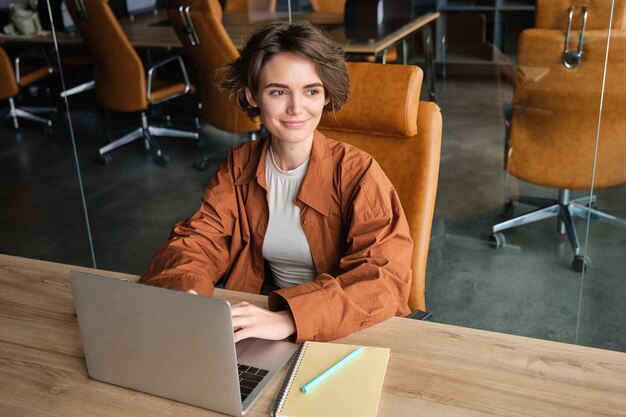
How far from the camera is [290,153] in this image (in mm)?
1783

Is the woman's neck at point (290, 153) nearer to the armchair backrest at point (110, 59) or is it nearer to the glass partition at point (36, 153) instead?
the armchair backrest at point (110, 59)

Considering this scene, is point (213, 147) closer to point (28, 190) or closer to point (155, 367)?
point (28, 190)

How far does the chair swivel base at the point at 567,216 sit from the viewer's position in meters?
2.49

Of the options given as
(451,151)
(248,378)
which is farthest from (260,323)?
Answer: (451,151)

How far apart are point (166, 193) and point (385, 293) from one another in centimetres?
192

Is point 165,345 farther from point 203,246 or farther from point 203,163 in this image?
point 203,163

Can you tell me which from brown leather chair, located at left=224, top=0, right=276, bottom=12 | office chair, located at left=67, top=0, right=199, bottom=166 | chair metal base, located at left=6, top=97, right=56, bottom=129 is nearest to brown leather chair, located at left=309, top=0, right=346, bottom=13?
brown leather chair, located at left=224, top=0, right=276, bottom=12

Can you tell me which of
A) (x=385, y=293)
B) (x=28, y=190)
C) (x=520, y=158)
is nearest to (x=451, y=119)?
(x=520, y=158)

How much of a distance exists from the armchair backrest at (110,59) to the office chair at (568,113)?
5.18ft

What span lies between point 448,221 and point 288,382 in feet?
5.42

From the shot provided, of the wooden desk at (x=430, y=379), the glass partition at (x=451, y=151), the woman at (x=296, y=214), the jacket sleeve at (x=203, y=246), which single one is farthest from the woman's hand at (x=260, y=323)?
the glass partition at (x=451, y=151)

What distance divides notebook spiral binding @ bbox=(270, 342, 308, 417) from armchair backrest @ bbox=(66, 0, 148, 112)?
2.03 metres

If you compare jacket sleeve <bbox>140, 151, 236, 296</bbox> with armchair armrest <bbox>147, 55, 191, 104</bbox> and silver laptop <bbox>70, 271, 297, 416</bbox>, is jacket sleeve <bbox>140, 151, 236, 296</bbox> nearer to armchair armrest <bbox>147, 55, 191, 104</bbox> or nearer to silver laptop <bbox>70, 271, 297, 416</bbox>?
silver laptop <bbox>70, 271, 297, 416</bbox>

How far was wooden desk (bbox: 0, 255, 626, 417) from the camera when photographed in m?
1.18
